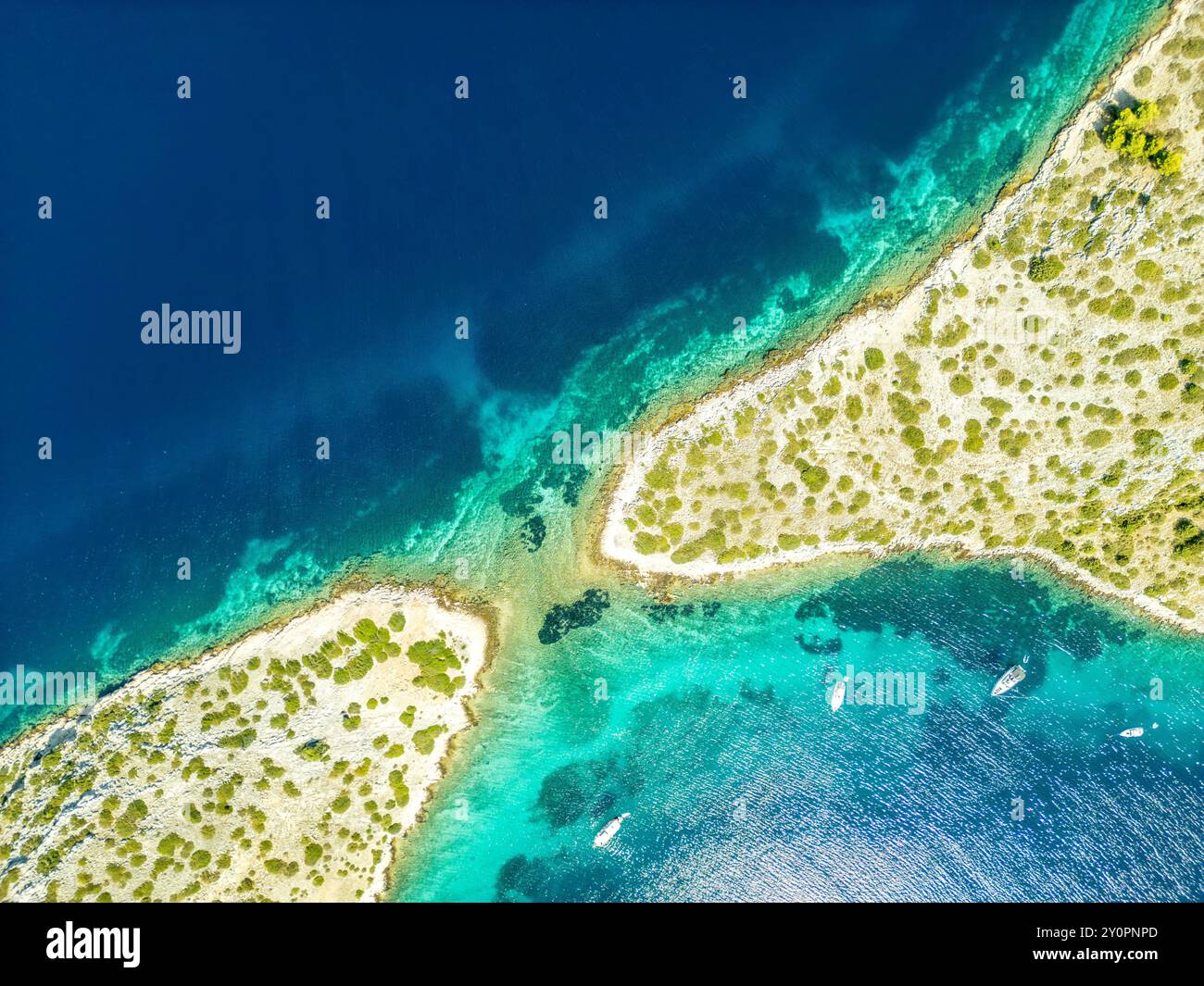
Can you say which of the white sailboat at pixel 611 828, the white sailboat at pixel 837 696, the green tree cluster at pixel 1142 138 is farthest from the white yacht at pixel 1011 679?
the green tree cluster at pixel 1142 138

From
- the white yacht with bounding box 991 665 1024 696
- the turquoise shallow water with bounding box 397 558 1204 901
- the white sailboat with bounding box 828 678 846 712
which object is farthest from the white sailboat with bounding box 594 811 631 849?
the white yacht with bounding box 991 665 1024 696

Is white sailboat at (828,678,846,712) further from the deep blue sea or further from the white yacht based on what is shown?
the white yacht

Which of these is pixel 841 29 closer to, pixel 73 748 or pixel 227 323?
pixel 227 323

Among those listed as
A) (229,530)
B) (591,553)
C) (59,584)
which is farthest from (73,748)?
(591,553)

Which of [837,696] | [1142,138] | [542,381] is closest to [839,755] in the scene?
[837,696]

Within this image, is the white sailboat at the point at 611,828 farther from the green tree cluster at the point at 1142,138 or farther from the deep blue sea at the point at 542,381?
the green tree cluster at the point at 1142,138
